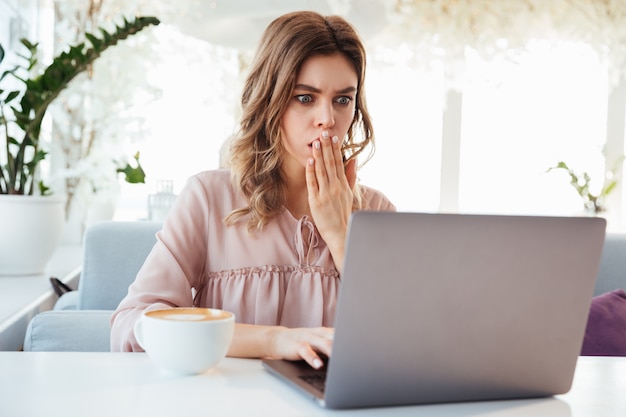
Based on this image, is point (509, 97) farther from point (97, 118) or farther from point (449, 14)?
point (97, 118)

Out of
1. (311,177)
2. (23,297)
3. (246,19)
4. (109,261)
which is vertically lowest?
(23,297)

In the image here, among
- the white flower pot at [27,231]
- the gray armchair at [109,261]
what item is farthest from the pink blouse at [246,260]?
the white flower pot at [27,231]

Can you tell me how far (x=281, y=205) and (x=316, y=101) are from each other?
9.1 inches

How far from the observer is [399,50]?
15.6ft

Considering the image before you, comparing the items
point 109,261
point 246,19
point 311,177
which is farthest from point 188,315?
point 246,19

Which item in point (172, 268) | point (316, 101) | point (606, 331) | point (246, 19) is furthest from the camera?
point (246, 19)

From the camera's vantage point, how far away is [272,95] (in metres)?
1.45

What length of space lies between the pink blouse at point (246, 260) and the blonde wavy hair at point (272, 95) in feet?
0.10

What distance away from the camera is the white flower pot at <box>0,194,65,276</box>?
7.70 feet

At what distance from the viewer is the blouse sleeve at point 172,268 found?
1211 mm

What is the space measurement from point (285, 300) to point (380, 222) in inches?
29.5

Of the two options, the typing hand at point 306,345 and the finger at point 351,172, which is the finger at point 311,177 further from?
the typing hand at point 306,345

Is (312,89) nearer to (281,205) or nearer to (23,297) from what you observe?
(281,205)

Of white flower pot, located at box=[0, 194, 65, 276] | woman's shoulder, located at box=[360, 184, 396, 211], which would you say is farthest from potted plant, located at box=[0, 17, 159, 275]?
woman's shoulder, located at box=[360, 184, 396, 211]
